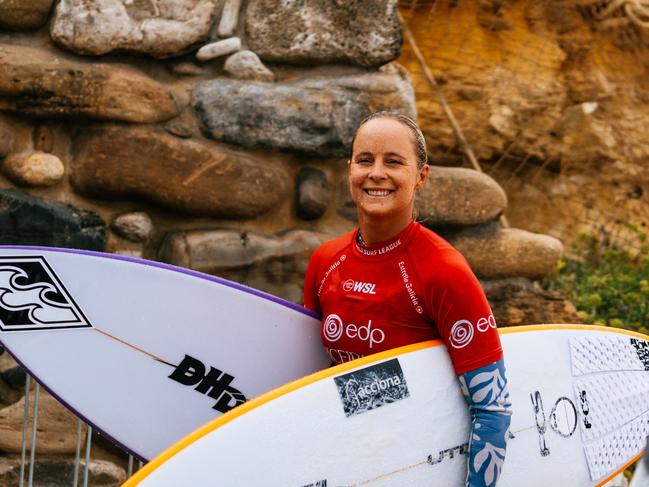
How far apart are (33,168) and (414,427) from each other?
133cm

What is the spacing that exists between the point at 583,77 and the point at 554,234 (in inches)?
35.3

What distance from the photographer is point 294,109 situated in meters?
2.74

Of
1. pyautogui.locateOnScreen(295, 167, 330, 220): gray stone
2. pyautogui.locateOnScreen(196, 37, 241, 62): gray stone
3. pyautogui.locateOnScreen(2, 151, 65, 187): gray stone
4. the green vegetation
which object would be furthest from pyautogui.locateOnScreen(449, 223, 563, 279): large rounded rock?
pyautogui.locateOnScreen(2, 151, 65, 187): gray stone

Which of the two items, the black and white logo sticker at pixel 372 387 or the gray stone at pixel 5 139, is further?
the gray stone at pixel 5 139

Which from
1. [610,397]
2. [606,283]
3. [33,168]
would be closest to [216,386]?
[33,168]

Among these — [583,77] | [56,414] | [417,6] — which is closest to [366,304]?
[56,414]

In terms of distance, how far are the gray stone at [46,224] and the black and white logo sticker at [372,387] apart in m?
1.06

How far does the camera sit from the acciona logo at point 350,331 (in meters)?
1.84

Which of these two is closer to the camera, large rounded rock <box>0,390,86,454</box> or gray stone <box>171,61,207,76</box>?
large rounded rock <box>0,390,86,454</box>

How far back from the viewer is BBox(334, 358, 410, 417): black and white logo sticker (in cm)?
181

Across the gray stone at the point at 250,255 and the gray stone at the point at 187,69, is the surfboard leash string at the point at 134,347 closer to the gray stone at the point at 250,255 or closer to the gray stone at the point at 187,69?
→ the gray stone at the point at 250,255

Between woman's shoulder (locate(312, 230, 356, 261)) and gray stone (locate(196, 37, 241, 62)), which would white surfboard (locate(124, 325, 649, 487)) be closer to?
woman's shoulder (locate(312, 230, 356, 261))

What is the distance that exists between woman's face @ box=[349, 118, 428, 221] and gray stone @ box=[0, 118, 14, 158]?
1125 millimetres

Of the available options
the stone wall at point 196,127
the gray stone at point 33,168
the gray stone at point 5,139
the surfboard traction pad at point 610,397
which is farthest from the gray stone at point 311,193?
the surfboard traction pad at point 610,397
